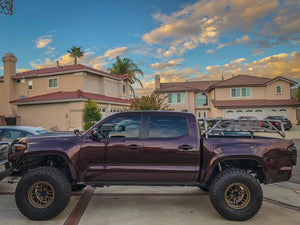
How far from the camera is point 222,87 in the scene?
1377 inches

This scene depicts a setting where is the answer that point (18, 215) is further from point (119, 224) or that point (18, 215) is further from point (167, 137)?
point (167, 137)

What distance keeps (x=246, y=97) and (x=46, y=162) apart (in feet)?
111

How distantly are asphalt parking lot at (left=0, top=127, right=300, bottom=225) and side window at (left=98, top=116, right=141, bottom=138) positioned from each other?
148 centimetres

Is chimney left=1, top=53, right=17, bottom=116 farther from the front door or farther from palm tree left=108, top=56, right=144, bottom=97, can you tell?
the front door

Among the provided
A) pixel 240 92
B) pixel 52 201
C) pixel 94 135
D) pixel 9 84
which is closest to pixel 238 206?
pixel 94 135

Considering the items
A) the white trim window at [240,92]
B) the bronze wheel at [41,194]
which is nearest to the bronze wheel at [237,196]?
A: the bronze wheel at [41,194]

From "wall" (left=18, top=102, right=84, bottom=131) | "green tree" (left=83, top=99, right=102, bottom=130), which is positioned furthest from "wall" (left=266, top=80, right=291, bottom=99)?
"wall" (left=18, top=102, right=84, bottom=131)

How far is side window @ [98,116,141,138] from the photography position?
4594 millimetres

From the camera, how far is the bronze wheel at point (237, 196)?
430 cm

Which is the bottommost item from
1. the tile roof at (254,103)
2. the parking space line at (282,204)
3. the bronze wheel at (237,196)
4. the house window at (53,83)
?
the parking space line at (282,204)

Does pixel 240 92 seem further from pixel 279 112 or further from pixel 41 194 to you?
pixel 41 194

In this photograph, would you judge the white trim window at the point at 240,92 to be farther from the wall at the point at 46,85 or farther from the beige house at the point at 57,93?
the wall at the point at 46,85

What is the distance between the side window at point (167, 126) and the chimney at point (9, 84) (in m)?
28.0

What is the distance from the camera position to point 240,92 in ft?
114
